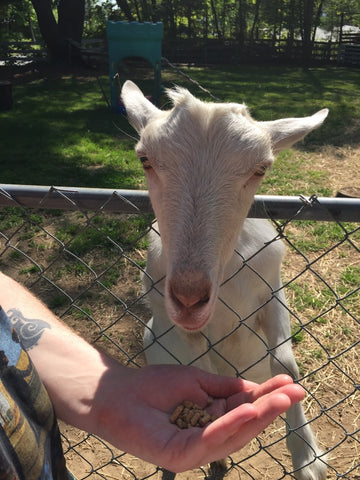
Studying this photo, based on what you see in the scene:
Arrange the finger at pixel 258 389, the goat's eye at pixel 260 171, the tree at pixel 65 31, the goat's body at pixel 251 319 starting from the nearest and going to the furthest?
1. the finger at pixel 258 389
2. the goat's eye at pixel 260 171
3. the goat's body at pixel 251 319
4. the tree at pixel 65 31

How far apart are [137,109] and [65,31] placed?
57.6 ft

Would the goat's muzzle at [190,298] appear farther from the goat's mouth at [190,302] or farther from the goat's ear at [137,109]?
the goat's ear at [137,109]

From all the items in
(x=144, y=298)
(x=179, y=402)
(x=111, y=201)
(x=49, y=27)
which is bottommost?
(x=144, y=298)

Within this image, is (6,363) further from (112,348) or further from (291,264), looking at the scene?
(291,264)

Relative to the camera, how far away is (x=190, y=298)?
1.83m

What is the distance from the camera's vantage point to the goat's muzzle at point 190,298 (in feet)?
6.01

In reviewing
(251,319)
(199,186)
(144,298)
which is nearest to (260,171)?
(199,186)

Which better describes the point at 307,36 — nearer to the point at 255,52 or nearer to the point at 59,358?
the point at 255,52

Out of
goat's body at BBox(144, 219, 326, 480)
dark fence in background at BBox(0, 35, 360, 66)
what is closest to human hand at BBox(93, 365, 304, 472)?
goat's body at BBox(144, 219, 326, 480)

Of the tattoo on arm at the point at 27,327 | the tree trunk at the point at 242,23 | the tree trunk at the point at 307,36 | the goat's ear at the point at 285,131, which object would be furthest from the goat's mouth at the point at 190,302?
the tree trunk at the point at 242,23

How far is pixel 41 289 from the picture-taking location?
16.3 feet

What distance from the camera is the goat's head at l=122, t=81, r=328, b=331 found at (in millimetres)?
1879

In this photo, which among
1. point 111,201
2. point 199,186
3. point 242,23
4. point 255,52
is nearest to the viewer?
point 111,201

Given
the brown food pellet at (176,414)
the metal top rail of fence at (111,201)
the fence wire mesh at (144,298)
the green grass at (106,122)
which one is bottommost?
the fence wire mesh at (144,298)
